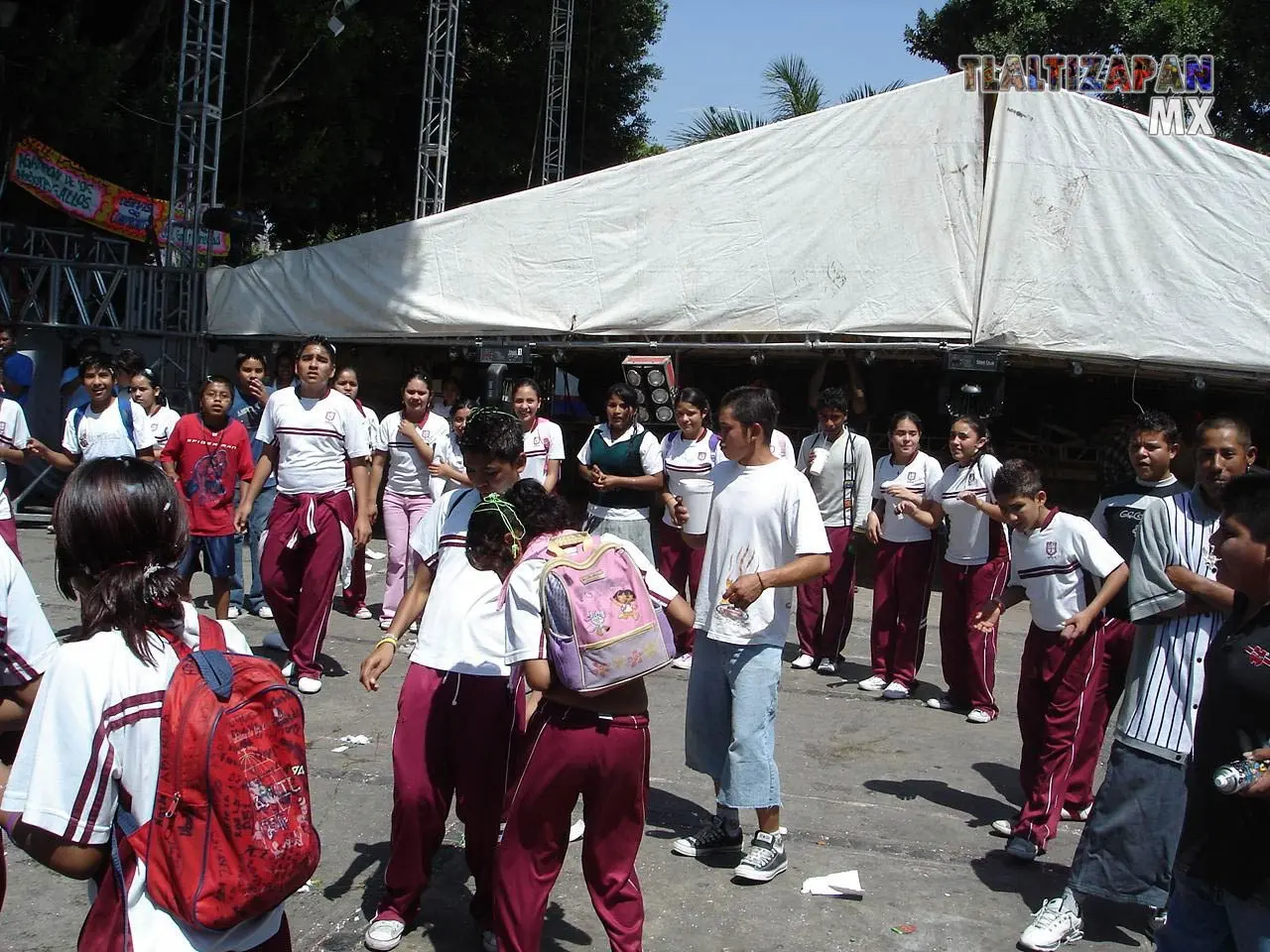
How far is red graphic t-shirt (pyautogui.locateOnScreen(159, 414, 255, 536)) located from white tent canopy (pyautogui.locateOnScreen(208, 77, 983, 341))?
4.51m

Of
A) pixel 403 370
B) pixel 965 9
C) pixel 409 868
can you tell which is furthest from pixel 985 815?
pixel 965 9

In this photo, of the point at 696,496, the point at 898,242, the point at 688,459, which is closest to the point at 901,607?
the point at 696,496

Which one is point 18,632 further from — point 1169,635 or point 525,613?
point 1169,635

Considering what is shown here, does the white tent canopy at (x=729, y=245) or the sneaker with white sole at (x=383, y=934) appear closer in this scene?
the sneaker with white sole at (x=383, y=934)

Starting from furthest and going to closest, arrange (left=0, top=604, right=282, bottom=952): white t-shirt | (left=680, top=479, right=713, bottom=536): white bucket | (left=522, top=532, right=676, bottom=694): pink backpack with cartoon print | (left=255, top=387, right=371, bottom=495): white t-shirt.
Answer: (left=680, top=479, right=713, bottom=536): white bucket < (left=255, top=387, right=371, bottom=495): white t-shirt < (left=522, top=532, right=676, bottom=694): pink backpack with cartoon print < (left=0, top=604, right=282, bottom=952): white t-shirt

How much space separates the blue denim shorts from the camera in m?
4.53

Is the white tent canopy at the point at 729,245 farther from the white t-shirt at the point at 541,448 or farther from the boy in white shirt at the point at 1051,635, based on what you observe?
the boy in white shirt at the point at 1051,635

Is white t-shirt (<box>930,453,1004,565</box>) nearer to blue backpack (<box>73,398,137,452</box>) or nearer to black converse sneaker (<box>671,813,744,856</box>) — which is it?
black converse sneaker (<box>671,813,744,856</box>)

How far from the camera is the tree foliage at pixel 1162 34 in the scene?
18.0m

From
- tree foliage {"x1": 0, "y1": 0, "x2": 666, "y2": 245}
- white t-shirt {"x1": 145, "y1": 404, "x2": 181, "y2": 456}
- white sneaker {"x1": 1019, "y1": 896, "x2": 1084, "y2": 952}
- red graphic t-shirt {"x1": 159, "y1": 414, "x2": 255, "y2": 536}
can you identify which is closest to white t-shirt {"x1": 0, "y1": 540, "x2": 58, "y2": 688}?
white sneaker {"x1": 1019, "y1": 896, "x2": 1084, "y2": 952}

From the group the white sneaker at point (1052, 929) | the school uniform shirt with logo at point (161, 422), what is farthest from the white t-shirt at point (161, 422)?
the white sneaker at point (1052, 929)

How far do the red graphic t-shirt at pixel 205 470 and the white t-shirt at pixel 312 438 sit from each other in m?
0.60

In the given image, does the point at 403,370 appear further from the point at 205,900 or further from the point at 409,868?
the point at 205,900

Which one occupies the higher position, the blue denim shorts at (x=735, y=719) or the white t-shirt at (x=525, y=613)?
the white t-shirt at (x=525, y=613)
